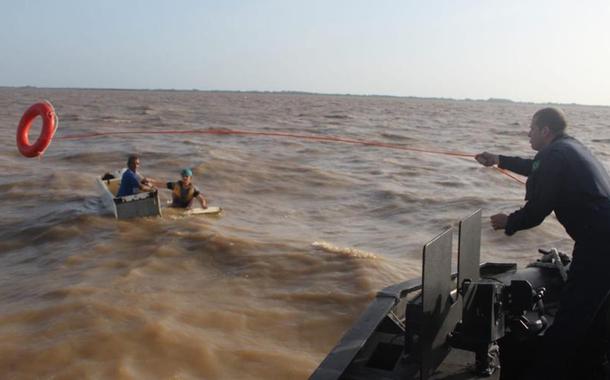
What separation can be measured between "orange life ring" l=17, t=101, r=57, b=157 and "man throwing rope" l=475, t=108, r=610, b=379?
865 cm

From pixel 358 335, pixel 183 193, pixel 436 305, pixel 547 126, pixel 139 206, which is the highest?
pixel 547 126

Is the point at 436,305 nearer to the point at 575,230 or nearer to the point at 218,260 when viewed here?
the point at 575,230

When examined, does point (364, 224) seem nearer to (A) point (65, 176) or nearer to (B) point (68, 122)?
(A) point (65, 176)

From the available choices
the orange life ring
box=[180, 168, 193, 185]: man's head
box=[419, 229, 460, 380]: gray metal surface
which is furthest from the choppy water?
box=[419, 229, 460, 380]: gray metal surface

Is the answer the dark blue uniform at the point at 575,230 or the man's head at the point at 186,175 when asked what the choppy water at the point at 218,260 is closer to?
the man's head at the point at 186,175

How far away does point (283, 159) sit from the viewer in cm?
2173

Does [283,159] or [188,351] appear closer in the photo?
[188,351]

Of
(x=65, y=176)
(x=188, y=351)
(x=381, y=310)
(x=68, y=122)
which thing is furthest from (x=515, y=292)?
(x=68, y=122)

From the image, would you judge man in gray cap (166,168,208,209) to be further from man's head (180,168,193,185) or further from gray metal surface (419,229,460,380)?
gray metal surface (419,229,460,380)

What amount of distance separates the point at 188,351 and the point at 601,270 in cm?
421

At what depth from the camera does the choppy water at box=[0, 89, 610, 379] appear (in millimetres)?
6176

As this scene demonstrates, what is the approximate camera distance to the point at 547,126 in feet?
12.8

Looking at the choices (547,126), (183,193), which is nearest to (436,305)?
(547,126)

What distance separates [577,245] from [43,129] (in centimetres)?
893
